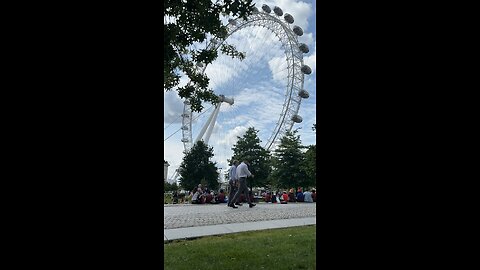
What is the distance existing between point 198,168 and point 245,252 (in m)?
35.5

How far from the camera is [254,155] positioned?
129ft

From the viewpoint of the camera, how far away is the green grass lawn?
390 centimetres

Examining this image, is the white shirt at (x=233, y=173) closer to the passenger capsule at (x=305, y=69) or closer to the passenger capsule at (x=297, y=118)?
the passenger capsule at (x=305, y=69)

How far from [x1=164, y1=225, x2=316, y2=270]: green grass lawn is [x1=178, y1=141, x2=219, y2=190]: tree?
3415 cm

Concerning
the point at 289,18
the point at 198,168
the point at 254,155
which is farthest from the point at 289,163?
the point at 289,18

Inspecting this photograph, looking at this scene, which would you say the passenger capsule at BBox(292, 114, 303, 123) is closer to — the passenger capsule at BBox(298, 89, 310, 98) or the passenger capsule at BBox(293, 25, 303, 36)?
the passenger capsule at BBox(298, 89, 310, 98)

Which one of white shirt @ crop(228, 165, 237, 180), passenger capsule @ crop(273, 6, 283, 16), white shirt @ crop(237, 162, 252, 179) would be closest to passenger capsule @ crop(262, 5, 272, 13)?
passenger capsule @ crop(273, 6, 283, 16)

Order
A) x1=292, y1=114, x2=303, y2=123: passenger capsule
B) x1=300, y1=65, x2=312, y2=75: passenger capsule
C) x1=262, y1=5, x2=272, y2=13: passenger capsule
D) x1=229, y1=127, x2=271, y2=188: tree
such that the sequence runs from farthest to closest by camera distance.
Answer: x1=229, y1=127, x2=271, y2=188: tree
x1=292, y1=114, x2=303, y2=123: passenger capsule
x1=300, y1=65, x2=312, y2=75: passenger capsule
x1=262, y1=5, x2=272, y2=13: passenger capsule

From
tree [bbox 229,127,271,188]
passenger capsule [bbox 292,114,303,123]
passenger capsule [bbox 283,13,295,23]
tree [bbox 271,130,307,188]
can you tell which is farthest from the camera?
tree [bbox 229,127,271,188]

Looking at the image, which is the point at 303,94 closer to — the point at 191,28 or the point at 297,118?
the point at 297,118
